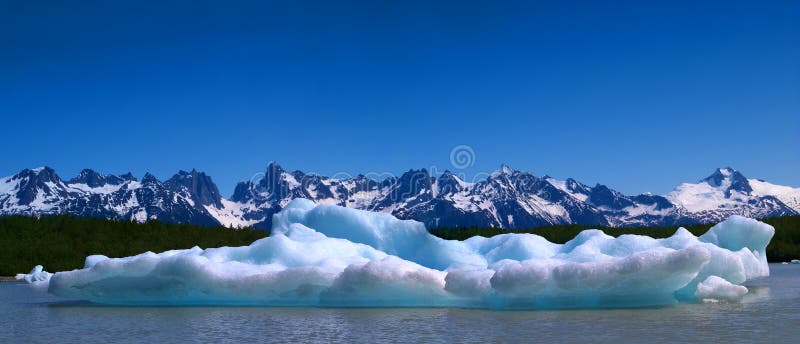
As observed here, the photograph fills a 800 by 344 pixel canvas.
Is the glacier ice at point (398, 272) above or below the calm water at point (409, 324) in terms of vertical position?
above

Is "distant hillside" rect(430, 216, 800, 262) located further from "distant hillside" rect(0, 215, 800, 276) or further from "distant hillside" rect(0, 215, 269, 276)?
"distant hillside" rect(0, 215, 269, 276)

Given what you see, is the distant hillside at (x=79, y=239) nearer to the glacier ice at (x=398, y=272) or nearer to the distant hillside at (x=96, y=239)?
the distant hillside at (x=96, y=239)

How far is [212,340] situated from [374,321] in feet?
9.84

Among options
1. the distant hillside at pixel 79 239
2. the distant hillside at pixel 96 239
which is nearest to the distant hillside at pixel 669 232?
the distant hillside at pixel 96 239

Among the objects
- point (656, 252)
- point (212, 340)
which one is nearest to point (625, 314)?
point (656, 252)

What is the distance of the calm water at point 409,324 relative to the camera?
32.6 feet

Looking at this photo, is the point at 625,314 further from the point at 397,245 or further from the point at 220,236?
the point at 220,236

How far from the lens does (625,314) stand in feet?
41.7

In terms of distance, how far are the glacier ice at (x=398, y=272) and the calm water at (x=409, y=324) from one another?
48cm

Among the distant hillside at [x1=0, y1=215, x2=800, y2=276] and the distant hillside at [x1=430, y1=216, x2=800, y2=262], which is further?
the distant hillside at [x1=430, y1=216, x2=800, y2=262]

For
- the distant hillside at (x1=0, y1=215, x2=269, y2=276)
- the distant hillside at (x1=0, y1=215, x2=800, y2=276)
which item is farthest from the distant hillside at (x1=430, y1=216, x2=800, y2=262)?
the distant hillside at (x1=0, y1=215, x2=269, y2=276)

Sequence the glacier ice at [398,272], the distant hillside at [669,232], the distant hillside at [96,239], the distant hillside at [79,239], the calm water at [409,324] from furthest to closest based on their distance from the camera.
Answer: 1. the distant hillside at [669,232]
2. the distant hillside at [96,239]
3. the distant hillside at [79,239]
4. the glacier ice at [398,272]
5. the calm water at [409,324]

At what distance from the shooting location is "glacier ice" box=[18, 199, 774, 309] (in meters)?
13.3

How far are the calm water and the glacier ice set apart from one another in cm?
48
